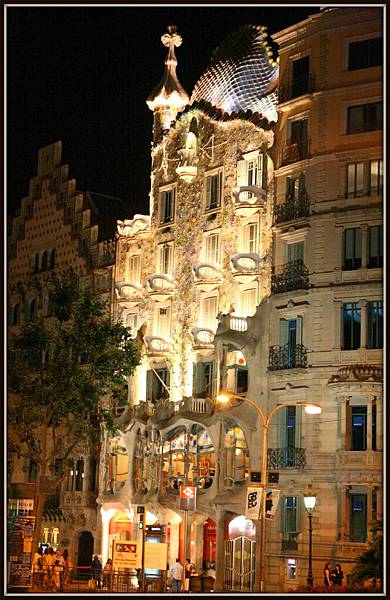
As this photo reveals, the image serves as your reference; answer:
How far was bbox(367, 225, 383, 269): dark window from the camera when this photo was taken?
5175 centimetres

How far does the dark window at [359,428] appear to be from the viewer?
2002 inches

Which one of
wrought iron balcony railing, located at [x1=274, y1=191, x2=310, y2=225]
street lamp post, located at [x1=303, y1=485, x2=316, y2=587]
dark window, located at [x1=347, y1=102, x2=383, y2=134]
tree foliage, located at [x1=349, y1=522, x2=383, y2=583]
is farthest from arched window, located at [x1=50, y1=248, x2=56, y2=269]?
tree foliage, located at [x1=349, y1=522, x2=383, y2=583]

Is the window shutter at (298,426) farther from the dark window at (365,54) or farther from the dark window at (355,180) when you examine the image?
the dark window at (365,54)

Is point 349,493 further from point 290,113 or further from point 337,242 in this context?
point 290,113

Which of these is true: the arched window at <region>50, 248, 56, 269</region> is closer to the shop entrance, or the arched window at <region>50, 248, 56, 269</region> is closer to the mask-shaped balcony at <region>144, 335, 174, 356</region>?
the mask-shaped balcony at <region>144, 335, 174, 356</region>

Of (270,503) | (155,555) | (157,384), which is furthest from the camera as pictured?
(157,384)

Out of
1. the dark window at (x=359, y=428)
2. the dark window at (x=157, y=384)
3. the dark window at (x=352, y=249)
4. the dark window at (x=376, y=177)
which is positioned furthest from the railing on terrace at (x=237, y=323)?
the dark window at (x=376, y=177)

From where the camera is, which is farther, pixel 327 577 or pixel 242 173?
pixel 242 173

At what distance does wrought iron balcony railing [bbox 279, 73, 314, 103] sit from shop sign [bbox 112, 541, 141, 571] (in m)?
21.0

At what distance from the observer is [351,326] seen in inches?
2060

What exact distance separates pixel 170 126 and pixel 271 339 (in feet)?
51.8

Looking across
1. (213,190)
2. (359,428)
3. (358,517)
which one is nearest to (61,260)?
(213,190)

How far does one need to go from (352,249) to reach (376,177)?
123 inches

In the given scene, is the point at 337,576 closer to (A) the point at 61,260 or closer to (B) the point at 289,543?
(B) the point at 289,543
